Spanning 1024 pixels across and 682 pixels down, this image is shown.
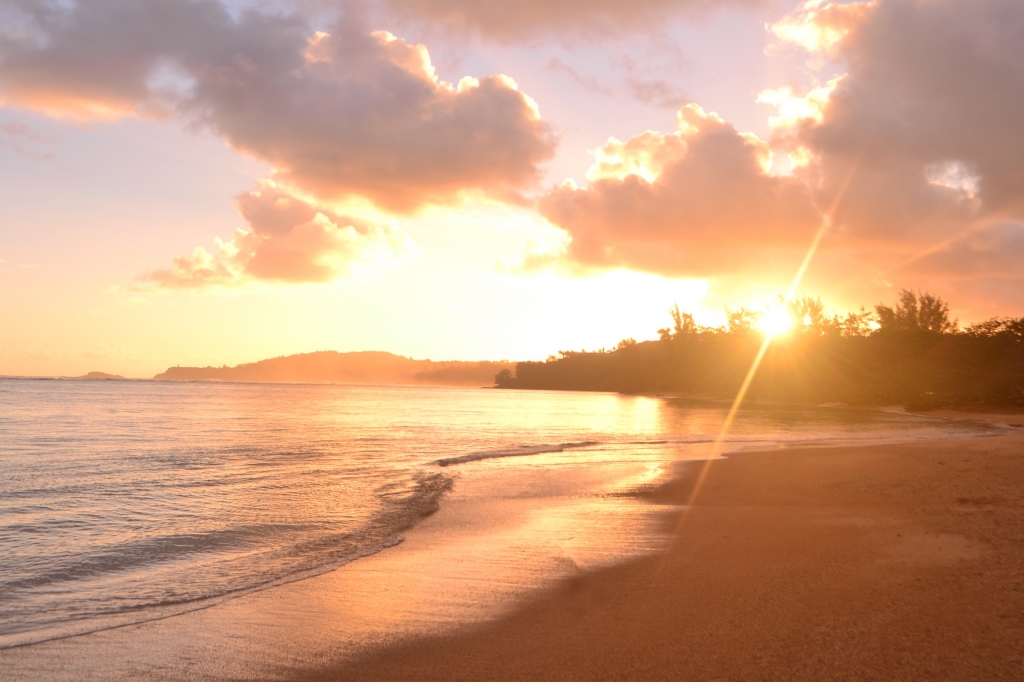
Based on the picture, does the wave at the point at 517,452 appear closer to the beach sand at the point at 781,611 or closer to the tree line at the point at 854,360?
the beach sand at the point at 781,611

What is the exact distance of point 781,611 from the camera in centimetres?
589

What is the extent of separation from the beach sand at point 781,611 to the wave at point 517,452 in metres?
10.5

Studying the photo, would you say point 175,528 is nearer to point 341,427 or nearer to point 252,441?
point 252,441

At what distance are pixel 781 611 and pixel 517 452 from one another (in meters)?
17.2

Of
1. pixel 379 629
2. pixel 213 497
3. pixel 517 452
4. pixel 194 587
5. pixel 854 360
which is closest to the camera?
pixel 379 629

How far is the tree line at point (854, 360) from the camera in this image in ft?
173

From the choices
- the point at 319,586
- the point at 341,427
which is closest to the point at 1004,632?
the point at 319,586

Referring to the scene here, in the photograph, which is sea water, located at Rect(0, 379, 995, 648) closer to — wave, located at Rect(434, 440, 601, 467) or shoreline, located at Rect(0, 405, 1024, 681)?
wave, located at Rect(434, 440, 601, 467)

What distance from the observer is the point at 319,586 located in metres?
7.26

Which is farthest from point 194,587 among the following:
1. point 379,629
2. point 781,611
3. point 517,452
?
point 517,452

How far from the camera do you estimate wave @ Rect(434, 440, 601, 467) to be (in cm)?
2030

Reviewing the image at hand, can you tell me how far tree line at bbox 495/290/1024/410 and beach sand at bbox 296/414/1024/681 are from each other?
156 ft

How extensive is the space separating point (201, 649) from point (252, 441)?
20.7 metres

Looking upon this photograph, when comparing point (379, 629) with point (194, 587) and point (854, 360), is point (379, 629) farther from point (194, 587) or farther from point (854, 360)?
point (854, 360)
